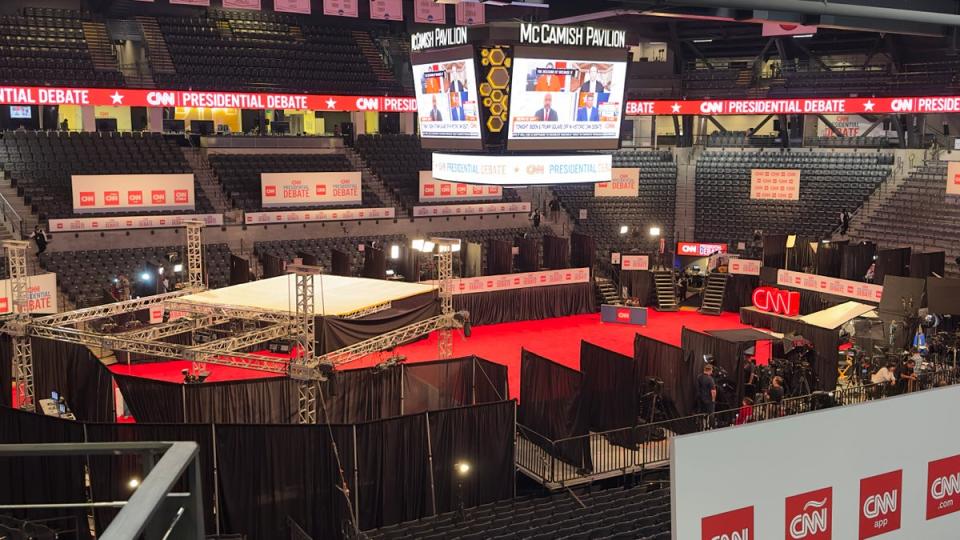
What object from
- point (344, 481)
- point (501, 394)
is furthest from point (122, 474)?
point (501, 394)

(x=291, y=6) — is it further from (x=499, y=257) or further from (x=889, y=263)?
(x=889, y=263)

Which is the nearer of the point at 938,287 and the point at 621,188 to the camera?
the point at 938,287

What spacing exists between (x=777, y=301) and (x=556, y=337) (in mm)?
6935

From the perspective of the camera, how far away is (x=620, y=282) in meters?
29.8

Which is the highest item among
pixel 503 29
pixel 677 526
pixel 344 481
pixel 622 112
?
pixel 503 29

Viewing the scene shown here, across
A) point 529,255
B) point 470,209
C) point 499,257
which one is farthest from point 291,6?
point 529,255

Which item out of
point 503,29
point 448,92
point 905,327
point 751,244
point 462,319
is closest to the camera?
point 503,29

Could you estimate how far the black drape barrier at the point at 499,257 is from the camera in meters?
27.1

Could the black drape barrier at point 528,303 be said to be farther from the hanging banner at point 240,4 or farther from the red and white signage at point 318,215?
the hanging banner at point 240,4

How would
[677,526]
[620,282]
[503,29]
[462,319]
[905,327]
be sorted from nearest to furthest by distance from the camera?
[677,526]
[503,29]
[462,319]
[905,327]
[620,282]

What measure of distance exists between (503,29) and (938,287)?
41.4ft

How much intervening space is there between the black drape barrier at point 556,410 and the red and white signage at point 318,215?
51.6 ft

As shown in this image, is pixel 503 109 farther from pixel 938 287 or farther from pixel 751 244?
pixel 751 244

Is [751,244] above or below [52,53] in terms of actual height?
below
